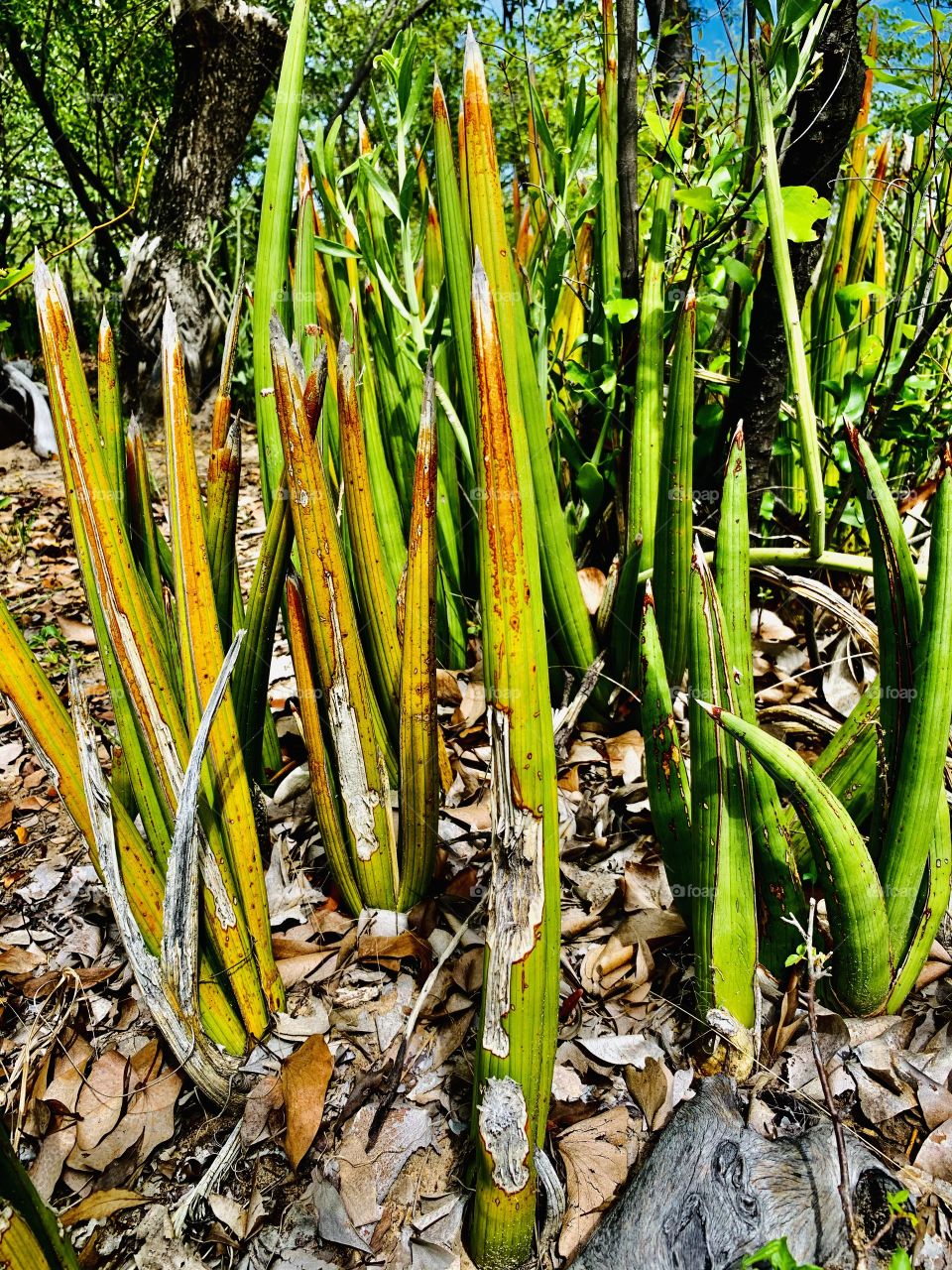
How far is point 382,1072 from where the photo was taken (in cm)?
92

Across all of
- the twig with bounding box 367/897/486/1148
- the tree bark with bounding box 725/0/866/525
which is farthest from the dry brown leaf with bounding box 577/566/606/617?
the twig with bounding box 367/897/486/1148

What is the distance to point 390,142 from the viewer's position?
130cm

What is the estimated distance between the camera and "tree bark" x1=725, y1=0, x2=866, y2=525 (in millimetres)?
1144

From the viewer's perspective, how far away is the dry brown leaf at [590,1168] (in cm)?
77

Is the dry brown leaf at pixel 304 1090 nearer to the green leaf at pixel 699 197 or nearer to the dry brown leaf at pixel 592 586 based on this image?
the dry brown leaf at pixel 592 586

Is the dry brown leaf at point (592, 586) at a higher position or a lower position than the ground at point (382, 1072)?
higher

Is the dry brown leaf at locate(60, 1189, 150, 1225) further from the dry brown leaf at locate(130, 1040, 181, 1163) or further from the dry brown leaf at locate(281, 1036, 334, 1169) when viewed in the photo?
the dry brown leaf at locate(281, 1036, 334, 1169)

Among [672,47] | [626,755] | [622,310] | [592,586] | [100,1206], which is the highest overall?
[672,47]

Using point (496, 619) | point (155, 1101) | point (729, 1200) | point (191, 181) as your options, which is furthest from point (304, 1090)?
point (191, 181)

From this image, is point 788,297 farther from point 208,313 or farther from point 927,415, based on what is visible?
point 208,313

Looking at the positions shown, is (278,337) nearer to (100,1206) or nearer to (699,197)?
(699,197)

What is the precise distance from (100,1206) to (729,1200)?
64cm

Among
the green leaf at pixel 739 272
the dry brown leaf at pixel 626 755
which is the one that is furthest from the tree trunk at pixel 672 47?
the dry brown leaf at pixel 626 755

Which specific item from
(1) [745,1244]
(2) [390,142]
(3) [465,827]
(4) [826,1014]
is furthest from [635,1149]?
(2) [390,142]
